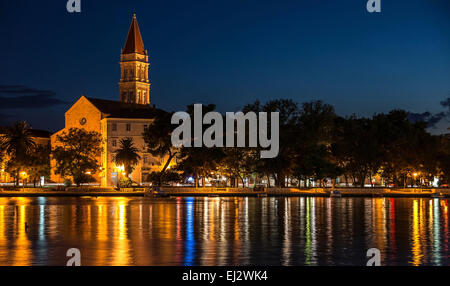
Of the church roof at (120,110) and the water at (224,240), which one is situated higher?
the church roof at (120,110)

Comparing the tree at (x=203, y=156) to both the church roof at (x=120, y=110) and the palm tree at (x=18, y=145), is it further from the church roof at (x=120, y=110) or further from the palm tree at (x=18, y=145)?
the church roof at (x=120, y=110)

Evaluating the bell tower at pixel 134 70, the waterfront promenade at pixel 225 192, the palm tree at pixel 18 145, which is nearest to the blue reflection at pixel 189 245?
the waterfront promenade at pixel 225 192

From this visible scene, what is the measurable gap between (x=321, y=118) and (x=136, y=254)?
196 feet

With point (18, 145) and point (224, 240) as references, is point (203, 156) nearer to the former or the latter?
point (18, 145)

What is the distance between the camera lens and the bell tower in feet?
479

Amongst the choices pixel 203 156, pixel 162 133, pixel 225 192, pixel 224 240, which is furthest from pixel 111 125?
pixel 224 240

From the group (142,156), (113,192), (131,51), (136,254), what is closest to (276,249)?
(136,254)

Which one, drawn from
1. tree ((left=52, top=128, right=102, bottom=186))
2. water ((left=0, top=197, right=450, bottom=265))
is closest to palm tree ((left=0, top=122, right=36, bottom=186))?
tree ((left=52, top=128, right=102, bottom=186))

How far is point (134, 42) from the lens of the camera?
147 meters

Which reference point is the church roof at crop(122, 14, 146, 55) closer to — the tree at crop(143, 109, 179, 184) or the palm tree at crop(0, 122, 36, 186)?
the palm tree at crop(0, 122, 36, 186)

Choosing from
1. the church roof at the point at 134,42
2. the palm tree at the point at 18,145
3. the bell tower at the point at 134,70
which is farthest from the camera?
the church roof at the point at 134,42

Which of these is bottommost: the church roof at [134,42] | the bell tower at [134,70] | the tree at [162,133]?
the tree at [162,133]

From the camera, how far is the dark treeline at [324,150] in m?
75.6

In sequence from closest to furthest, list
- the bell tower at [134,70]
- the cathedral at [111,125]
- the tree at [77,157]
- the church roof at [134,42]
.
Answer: the tree at [77,157] → the cathedral at [111,125] → the bell tower at [134,70] → the church roof at [134,42]
